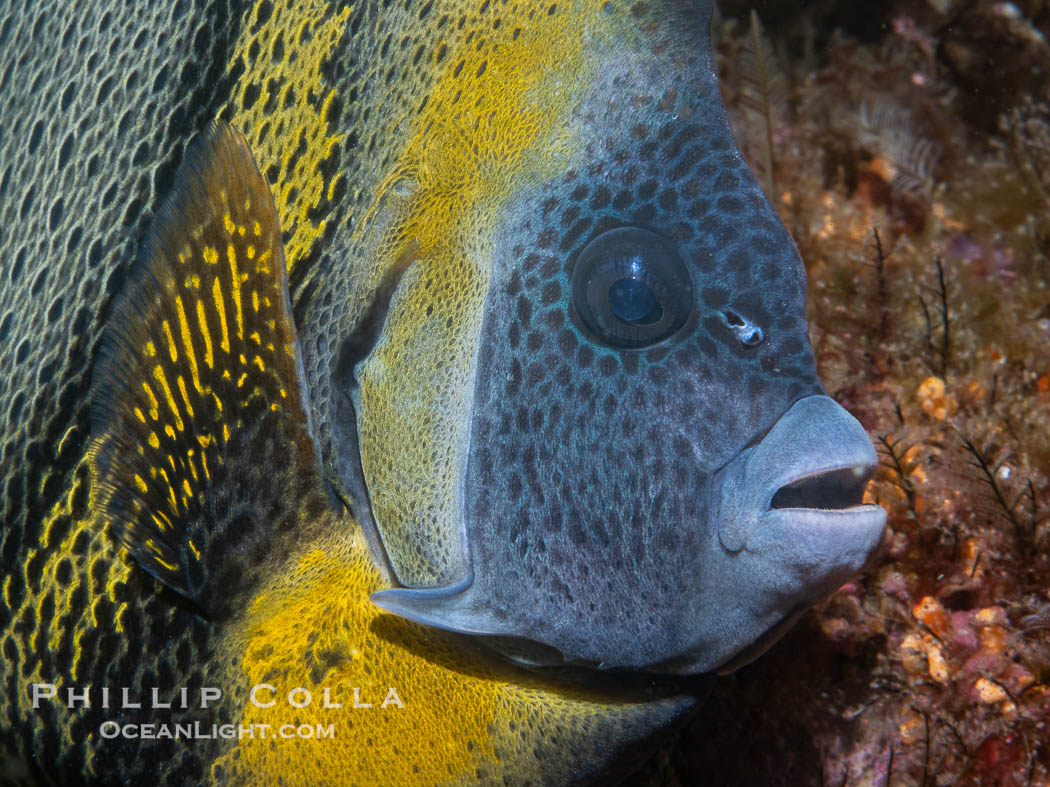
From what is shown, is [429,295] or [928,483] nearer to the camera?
[429,295]

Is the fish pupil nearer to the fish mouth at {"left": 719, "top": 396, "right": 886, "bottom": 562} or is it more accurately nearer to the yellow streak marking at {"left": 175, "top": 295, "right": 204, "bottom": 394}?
the fish mouth at {"left": 719, "top": 396, "right": 886, "bottom": 562}

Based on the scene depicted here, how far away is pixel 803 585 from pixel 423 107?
127 cm

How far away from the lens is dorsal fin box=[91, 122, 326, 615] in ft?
5.24

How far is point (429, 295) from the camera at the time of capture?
156 cm

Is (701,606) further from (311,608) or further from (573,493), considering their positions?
(311,608)

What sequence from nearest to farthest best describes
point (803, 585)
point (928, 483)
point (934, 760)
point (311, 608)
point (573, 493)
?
point (803, 585)
point (573, 493)
point (311, 608)
point (934, 760)
point (928, 483)

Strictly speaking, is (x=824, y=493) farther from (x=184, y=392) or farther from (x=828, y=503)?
(x=184, y=392)

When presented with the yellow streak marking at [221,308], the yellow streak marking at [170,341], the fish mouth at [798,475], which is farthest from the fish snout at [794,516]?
the yellow streak marking at [170,341]

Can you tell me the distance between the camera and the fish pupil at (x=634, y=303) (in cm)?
141

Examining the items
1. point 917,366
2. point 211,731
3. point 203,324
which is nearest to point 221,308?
point 203,324

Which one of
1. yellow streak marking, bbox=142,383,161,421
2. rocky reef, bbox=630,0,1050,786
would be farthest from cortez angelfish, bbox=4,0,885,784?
rocky reef, bbox=630,0,1050,786

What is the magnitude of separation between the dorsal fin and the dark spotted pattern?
525mm

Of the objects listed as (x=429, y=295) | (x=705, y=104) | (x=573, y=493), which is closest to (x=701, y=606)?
(x=573, y=493)

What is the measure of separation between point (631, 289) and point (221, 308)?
914 millimetres
